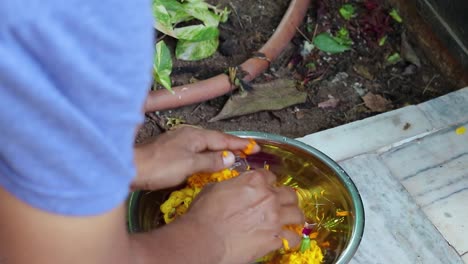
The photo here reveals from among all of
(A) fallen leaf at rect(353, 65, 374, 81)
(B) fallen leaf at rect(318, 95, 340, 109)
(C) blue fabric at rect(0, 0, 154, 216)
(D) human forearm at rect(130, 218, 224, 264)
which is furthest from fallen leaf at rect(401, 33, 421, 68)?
(C) blue fabric at rect(0, 0, 154, 216)

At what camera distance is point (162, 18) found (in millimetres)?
1972

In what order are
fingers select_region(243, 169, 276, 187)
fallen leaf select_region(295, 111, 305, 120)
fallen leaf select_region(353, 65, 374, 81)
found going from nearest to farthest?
fingers select_region(243, 169, 276, 187) < fallen leaf select_region(295, 111, 305, 120) < fallen leaf select_region(353, 65, 374, 81)

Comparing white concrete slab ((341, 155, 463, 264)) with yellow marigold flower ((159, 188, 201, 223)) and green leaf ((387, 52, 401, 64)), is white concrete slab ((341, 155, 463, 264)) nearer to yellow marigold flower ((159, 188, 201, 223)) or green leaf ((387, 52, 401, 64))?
yellow marigold flower ((159, 188, 201, 223))

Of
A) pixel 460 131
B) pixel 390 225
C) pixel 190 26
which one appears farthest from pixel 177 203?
pixel 460 131

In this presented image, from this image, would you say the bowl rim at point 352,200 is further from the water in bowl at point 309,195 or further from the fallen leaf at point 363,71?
the fallen leaf at point 363,71

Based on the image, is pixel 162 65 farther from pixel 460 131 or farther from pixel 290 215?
pixel 460 131

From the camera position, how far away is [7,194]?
669 millimetres

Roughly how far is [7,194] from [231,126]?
136cm

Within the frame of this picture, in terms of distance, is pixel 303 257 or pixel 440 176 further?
pixel 440 176

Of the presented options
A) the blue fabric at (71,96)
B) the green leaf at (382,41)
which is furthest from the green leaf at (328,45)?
the blue fabric at (71,96)

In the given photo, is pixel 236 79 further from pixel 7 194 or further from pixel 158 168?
pixel 7 194

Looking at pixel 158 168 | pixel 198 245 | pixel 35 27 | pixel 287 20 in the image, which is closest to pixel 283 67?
pixel 287 20

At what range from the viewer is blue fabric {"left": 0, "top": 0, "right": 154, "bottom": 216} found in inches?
22.5

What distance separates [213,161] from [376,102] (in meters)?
0.88
